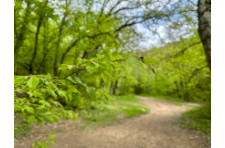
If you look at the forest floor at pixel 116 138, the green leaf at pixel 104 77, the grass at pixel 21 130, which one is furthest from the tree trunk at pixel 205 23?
the grass at pixel 21 130

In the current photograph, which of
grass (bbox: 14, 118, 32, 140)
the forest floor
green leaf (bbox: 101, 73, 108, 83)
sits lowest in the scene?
the forest floor

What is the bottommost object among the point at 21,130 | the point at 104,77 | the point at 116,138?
the point at 116,138

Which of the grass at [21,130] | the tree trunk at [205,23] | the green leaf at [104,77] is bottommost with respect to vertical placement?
the grass at [21,130]

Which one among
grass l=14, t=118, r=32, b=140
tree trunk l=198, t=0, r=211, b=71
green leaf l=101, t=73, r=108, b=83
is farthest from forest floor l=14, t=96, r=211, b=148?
green leaf l=101, t=73, r=108, b=83

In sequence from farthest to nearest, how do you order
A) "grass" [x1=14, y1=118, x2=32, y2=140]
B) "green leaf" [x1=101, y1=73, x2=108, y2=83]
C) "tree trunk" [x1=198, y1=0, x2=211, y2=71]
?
"grass" [x1=14, y1=118, x2=32, y2=140] < "tree trunk" [x1=198, y1=0, x2=211, y2=71] < "green leaf" [x1=101, y1=73, x2=108, y2=83]

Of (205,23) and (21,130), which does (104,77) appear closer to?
(205,23)

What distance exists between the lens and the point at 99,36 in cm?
428

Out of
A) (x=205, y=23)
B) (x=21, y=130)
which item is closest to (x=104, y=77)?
(x=205, y=23)

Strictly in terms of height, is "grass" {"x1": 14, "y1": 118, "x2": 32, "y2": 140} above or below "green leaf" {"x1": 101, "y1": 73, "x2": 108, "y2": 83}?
below

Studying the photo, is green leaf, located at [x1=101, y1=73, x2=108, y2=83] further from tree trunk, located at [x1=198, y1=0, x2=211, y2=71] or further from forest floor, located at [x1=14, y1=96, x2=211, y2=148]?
forest floor, located at [x1=14, y1=96, x2=211, y2=148]

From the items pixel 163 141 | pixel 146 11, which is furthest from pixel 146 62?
pixel 163 141

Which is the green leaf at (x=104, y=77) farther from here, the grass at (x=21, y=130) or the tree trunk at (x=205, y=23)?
the grass at (x=21, y=130)
